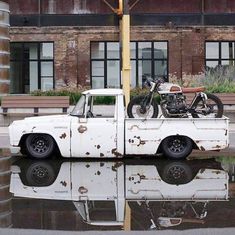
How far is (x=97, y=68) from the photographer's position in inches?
1414

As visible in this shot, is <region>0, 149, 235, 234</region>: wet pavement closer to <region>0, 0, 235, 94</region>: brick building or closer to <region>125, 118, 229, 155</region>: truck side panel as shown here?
<region>125, 118, 229, 155</region>: truck side panel

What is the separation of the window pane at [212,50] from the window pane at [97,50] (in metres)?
6.30

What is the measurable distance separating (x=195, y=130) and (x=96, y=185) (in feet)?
12.1

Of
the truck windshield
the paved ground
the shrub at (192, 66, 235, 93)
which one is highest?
the shrub at (192, 66, 235, 93)

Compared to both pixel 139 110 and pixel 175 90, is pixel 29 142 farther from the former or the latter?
pixel 175 90

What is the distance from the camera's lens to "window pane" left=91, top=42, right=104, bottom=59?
3553cm

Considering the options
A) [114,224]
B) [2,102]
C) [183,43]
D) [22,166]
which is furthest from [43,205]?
[183,43]

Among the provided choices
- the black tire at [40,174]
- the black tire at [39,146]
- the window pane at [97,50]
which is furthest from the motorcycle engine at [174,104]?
the window pane at [97,50]

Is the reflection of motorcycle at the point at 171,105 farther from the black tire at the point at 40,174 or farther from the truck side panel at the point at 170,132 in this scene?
the black tire at the point at 40,174

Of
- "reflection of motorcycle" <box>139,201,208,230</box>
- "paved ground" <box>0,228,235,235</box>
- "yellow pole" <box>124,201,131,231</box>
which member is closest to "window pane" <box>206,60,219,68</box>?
"reflection of motorcycle" <box>139,201,208,230</box>

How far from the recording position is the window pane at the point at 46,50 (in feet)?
117

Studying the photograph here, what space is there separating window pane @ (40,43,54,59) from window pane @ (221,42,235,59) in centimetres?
1021

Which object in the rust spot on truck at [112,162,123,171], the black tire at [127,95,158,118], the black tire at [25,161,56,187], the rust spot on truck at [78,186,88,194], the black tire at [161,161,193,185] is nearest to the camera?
the rust spot on truck at [78,186,88,194]

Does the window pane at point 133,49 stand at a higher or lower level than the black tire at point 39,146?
higher
